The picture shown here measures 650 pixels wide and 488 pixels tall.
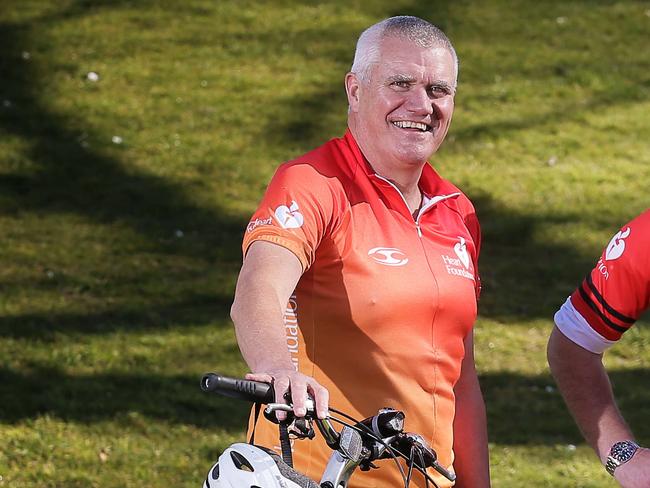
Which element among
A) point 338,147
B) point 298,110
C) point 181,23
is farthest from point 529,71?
point 338,147

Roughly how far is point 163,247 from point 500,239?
8.90 ft

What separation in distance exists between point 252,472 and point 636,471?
1443 mm

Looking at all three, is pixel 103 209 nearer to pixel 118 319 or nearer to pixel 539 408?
pixel 118 319

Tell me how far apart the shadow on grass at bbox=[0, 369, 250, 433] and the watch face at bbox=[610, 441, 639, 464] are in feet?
11.8

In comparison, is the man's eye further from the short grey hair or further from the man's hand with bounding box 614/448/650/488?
the man's hand with bounding box 614/448/650/488

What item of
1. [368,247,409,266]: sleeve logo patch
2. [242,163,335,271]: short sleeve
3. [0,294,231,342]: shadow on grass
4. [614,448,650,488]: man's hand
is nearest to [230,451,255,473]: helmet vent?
[242,163,335,271]: short sleeve

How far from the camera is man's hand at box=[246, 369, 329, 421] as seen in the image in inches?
90.7

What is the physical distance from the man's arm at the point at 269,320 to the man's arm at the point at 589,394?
961mm

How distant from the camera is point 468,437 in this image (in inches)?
137

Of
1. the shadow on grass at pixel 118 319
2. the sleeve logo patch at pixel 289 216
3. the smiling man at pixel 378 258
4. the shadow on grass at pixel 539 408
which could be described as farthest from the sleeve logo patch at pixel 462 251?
the shadow on grass at pixel 118 319

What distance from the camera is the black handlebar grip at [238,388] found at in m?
2.21

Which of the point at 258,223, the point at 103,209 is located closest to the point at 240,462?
the point at 258,223

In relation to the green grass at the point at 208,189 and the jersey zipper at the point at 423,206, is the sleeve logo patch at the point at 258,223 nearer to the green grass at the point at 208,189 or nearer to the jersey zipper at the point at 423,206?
the jersey zipper at the point at 423,206

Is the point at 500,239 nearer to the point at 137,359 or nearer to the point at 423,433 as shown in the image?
the point at 137,359
